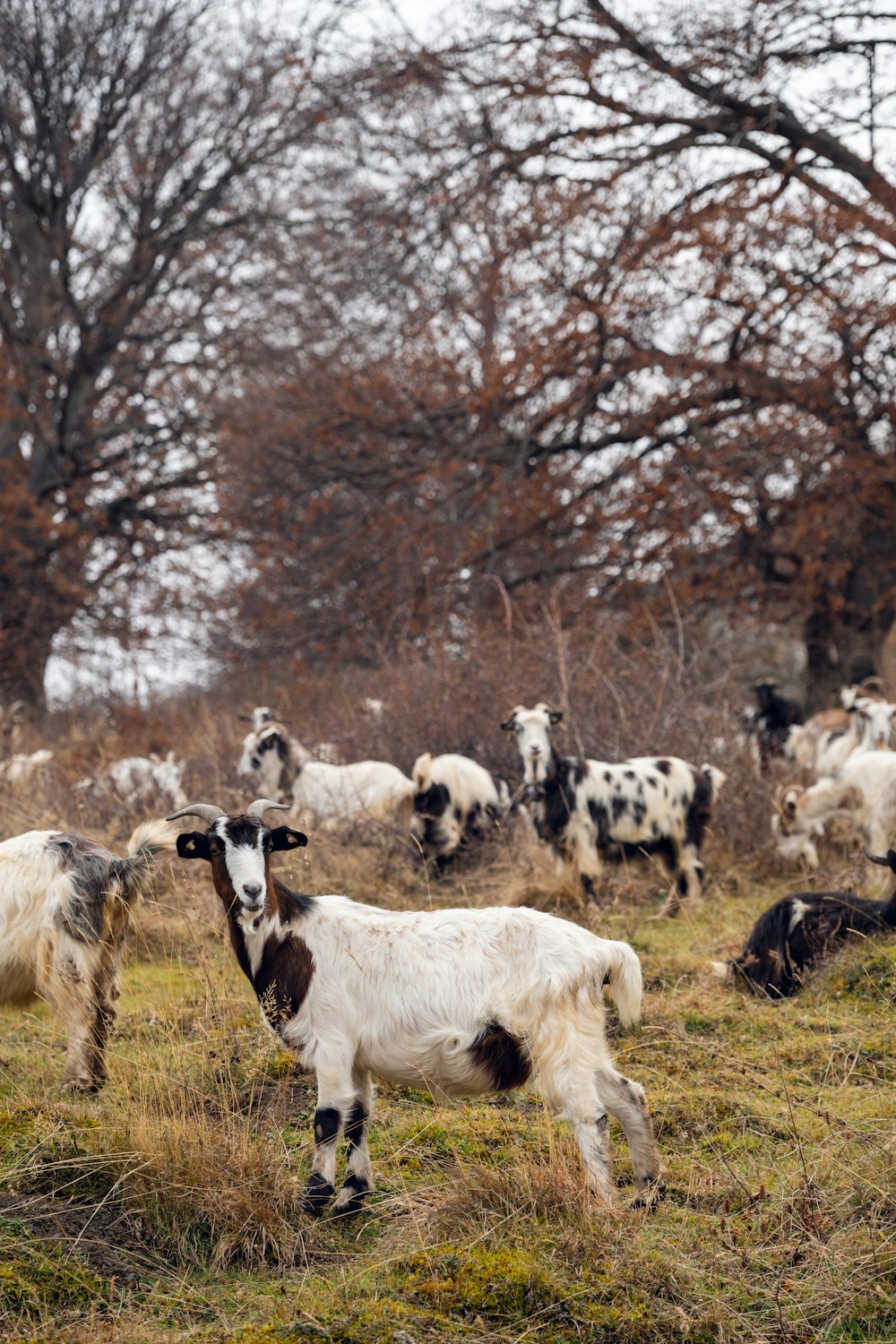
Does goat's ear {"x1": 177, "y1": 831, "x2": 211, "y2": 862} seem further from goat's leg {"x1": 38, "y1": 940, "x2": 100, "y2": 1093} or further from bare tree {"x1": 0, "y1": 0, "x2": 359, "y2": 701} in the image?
bare tree {"x1": 0, "y1": 0, "x2": 359, "y2": 701}

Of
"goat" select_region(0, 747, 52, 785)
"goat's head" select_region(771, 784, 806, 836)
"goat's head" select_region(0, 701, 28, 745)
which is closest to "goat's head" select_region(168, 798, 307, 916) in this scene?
"goat's head" select_region(771, 784, 806, 836)

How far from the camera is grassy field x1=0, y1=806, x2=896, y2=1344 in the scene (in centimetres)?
407

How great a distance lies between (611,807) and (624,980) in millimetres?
5162

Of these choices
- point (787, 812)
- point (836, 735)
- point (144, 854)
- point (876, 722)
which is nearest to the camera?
point (144, 854)

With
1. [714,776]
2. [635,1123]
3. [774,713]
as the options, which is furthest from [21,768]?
[774,713]

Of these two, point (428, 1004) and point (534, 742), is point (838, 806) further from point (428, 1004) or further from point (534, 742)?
point (428, 1004)

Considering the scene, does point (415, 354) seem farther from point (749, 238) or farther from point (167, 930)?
point (167, 930)

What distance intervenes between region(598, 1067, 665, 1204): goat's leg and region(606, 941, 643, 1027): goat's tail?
239 millimetres

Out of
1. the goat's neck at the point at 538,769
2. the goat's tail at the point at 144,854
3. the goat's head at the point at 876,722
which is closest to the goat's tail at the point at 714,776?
the goat's neck at the point at 538,769

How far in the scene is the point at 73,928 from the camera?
241 inches

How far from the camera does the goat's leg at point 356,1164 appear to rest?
490cm

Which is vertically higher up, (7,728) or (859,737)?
(7,728)

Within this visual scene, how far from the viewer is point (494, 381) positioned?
17188 mm

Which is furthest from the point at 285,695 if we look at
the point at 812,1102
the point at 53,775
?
the point at 812,1102
